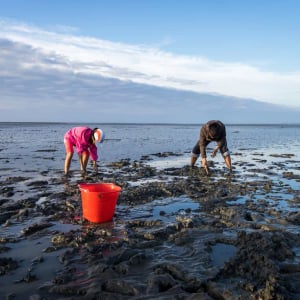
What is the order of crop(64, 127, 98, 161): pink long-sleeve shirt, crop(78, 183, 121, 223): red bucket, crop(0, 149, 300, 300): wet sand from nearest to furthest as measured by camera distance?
crop(0, 149, 300, 300): wet sand < crop(78, 183, 121, 223): red bucket < crop(64, 127, 98, 161): pink long-sleeve shirt

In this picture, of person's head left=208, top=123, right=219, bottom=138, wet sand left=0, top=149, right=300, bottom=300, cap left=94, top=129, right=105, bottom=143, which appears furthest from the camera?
person's head left=208, top=123, right=219, bottom=138

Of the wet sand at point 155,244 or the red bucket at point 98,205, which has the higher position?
the red bucket at point 98,205

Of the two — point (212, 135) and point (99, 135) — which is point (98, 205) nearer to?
point (99, 135)

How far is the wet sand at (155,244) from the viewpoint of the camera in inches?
147

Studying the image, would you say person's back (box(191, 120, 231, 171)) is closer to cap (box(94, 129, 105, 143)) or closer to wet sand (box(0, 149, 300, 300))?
wet sand (box(0, 149, 300, 300))

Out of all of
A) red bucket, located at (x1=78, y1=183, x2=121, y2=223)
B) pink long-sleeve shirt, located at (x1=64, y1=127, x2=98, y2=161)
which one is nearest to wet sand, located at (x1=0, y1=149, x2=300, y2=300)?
red bucket, located at (x1=78, y1=183, x2=121, y2=223)

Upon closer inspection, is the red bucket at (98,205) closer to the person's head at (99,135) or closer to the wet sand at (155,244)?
the wet sand at (155,244)

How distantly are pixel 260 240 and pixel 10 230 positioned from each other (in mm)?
3853

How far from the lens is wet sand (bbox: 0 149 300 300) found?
374cm

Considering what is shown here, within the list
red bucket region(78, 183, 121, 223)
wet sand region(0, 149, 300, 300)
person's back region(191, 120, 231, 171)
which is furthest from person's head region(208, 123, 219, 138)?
red bucket region(78, 183, 121, 223)

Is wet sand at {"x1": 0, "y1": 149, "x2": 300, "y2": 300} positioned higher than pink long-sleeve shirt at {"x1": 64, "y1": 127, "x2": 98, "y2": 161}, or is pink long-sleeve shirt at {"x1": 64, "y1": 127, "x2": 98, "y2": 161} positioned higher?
pink long-sleeve shirt at {"x1": 64, "y1": 127, "x2": 98, "y2": 161}

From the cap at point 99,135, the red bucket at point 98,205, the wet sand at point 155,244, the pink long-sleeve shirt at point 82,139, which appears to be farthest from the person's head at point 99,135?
the red bucket at point 98,205

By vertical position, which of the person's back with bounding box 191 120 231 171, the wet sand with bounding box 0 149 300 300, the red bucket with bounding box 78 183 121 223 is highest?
the person's back with bounding box 191 120 231 171

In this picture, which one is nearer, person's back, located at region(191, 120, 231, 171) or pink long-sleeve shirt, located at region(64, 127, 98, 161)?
pink long-sleeve shirt, located at region(64, 127, 98, 161)
